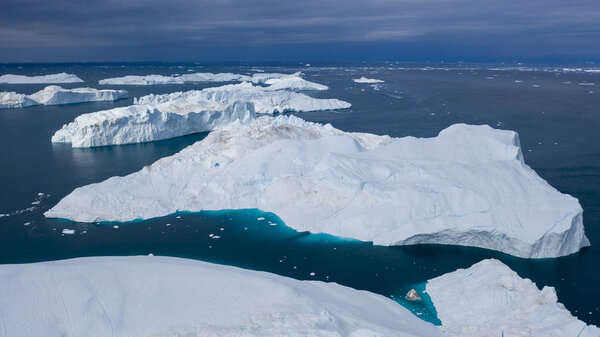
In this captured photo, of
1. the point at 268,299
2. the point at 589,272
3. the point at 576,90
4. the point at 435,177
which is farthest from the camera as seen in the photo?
the point at 576,90

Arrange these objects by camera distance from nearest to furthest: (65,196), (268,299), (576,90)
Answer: (268,299), (65,196), (576,90)

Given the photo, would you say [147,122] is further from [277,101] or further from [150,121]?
[277,101]

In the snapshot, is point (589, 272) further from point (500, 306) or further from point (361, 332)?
point (361, 332)

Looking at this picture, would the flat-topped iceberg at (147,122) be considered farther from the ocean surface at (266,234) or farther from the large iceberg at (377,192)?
the large iceberg at (377,192)

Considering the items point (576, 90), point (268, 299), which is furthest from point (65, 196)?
point (576, 90)

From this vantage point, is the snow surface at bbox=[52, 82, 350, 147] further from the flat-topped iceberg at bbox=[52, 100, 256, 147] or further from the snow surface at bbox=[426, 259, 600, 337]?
the snow surface at bbox=[426, 259, 600, 337]

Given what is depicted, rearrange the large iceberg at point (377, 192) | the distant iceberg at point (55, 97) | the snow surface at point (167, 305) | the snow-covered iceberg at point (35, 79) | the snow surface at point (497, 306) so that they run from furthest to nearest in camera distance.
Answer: the snow-covered iceberg at point (35, 79) → the distant iceberg at point (55, 97) → the large iceberg at point (377, 192) → the snow surface at point (497, 306) → the snow surface at point (167, 305)

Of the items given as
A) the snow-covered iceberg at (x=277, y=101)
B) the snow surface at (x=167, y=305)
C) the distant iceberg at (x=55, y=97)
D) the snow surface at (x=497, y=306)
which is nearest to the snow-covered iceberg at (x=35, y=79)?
the distant iceberg at (x=55, y=97)
